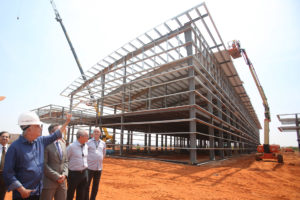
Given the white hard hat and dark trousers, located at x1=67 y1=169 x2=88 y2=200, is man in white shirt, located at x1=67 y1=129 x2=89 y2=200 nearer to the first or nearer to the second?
dark trousers, located at x1=67 y1=169 x2=88 y2=200

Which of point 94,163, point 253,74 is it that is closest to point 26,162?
point 94,163

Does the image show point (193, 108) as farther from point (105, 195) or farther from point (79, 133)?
point (79, 133)

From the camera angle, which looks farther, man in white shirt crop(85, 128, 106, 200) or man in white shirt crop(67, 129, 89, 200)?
man in white shirt crop(85, 128, 106, 200)

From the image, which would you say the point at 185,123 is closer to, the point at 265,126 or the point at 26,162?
the point at 265,126

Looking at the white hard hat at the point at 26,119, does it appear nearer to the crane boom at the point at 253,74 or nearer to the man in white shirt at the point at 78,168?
the man in white shirt at the point at 78,168

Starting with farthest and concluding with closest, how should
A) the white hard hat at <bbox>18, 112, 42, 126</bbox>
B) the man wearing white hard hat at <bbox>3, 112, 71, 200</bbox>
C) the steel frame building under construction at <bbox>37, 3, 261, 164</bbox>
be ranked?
the steel frame building under construction at <bbox>37, 3, 261, 164</bbox> < the white hard hat at <bbox>18, 112, 42, 126</bbox> < the man wearing white hard hat at <bbox>3, 112, 71, 200</bbox>

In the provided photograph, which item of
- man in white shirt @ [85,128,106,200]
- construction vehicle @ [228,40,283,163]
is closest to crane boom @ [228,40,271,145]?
construction vehicle @ [228,40,283,163]

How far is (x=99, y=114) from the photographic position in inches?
701

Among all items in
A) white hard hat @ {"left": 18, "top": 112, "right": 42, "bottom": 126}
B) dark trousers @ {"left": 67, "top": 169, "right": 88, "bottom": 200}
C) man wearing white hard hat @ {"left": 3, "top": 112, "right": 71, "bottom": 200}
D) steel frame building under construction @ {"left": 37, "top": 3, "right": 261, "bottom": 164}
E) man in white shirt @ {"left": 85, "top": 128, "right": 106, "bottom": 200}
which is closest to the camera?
man wearing white hard hat @ {"left": 3, "top": 112, "right": 71, "bottom": 200}

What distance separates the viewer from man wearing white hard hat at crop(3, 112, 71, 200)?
2119mm

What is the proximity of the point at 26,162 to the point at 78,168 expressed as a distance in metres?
1.27

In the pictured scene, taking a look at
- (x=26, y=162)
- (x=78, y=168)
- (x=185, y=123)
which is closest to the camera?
(x=26, y=162)

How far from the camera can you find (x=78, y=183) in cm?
345

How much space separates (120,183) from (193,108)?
6336mm
